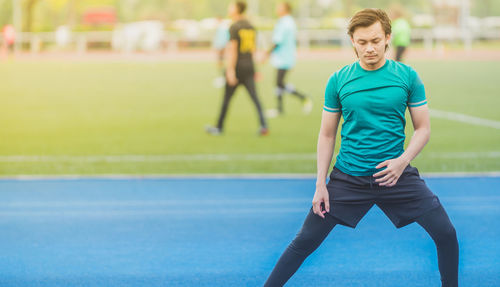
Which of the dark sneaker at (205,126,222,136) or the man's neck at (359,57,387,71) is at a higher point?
the man's neck at (359,57,387,71)

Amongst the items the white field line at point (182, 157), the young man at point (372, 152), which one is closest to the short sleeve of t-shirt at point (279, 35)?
the white field line at point (182, 157)

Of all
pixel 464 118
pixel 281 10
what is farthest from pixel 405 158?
pixel 464 118

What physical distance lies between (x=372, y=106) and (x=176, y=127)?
10032 millimetres

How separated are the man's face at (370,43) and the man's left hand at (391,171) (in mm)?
490

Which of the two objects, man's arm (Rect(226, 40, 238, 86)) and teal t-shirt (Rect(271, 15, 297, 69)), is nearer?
man's arm (Rect(226, 40, 238, 86))

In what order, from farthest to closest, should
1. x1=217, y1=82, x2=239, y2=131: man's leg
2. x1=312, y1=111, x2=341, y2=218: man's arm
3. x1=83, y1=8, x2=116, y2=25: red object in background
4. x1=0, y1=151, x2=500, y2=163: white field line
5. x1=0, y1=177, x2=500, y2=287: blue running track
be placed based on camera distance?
x1=83, y1=8, x2=116, y2=25: red object in background, x1=217, y1=82, x2=239, y2=131: man's leg, x1=0, y1=151, x2=500, y2=163: white field line, x1=0, y1=177, x2=500, y2=287: blue running track, x1=312, y1=111, x2=341, y2=218: man's arm

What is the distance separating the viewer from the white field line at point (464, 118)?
1352 centimetres

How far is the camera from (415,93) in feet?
12.4

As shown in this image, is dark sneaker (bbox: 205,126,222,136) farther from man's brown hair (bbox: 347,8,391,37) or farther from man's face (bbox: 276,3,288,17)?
man's brown hair (bbox: 347,8,391,37)

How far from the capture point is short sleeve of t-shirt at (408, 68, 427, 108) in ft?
12.4

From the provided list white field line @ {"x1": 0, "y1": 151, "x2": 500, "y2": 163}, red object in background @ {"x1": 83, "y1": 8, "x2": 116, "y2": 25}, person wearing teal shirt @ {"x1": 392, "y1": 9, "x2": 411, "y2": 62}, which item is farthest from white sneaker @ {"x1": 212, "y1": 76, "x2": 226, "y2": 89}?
red object in background @ {"x1": 83, "y1": 8, "x2": 116, "y2": 25}

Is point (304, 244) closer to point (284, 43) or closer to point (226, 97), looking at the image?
point (226, 97)

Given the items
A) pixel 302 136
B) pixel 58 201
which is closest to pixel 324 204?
pixel 58 201

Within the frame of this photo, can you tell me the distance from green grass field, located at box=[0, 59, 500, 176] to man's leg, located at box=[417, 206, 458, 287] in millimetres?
5291
